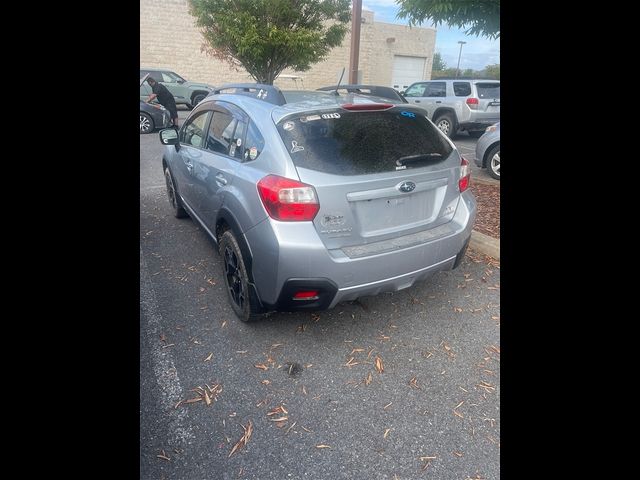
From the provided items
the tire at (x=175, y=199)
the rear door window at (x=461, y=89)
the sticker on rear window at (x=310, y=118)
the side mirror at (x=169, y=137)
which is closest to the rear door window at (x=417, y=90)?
the rear door window at (x=461, y=89)

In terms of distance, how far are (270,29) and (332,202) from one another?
8.62m

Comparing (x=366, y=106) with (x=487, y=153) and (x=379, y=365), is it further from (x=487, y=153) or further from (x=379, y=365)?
(x=487, y=153)

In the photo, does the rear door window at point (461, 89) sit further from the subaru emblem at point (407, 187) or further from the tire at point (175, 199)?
the subaru emblem at point (407, 187)

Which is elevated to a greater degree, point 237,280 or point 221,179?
point 221,179

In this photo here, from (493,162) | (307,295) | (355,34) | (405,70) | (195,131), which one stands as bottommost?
(307,295)

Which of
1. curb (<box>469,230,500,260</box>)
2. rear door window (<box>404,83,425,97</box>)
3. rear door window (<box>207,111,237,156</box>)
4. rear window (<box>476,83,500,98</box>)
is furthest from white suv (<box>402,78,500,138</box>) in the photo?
rear door window (<box>207,111,237,156</box>)

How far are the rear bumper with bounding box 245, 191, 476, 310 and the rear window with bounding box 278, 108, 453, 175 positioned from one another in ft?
1.55

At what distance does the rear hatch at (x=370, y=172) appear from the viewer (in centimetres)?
246

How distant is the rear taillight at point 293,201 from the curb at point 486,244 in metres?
2.64

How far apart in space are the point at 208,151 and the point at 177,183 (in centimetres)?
132

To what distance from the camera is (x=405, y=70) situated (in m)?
27.2

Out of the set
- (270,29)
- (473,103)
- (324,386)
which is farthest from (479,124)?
(324,386)
